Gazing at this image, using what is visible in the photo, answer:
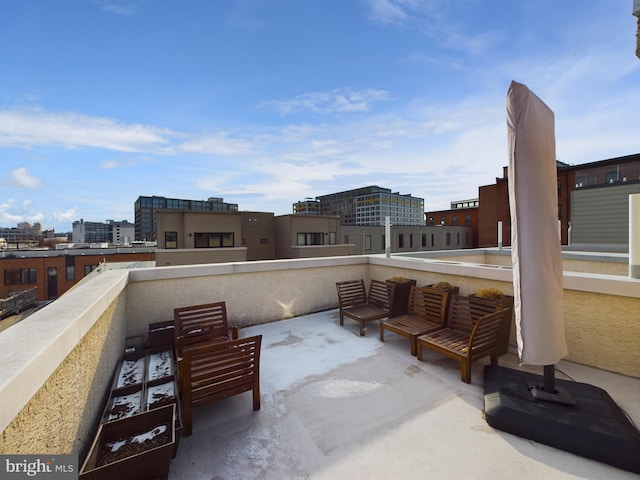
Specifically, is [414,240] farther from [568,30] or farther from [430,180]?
[568,30]

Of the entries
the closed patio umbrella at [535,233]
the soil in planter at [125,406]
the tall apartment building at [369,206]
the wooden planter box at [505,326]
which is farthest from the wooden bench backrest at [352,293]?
the tall apartment building at [369,206]

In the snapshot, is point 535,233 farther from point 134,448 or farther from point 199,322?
point 199,322

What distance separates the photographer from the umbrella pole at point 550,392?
2.79m

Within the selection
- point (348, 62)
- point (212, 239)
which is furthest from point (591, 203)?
point (212, 239)

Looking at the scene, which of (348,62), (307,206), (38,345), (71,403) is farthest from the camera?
(307,206)

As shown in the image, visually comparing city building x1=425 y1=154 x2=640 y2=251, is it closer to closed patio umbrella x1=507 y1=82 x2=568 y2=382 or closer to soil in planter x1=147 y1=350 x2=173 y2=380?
closed patio umbrella x1=507 y1=82 x2=568 y2=382

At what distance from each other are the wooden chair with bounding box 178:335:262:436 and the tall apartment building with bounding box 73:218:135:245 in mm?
139160

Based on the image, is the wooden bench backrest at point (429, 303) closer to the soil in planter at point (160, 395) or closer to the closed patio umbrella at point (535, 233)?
the closed patio umbrella at point (535, 233)

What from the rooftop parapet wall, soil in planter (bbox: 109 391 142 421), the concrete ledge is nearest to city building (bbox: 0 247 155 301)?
the rooftop parapet wall

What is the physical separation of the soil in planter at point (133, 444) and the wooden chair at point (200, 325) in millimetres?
1355

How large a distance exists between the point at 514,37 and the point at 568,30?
122cm

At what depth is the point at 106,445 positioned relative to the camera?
2.26m

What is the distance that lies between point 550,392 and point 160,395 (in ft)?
14.3

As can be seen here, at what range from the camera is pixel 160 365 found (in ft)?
12.2
